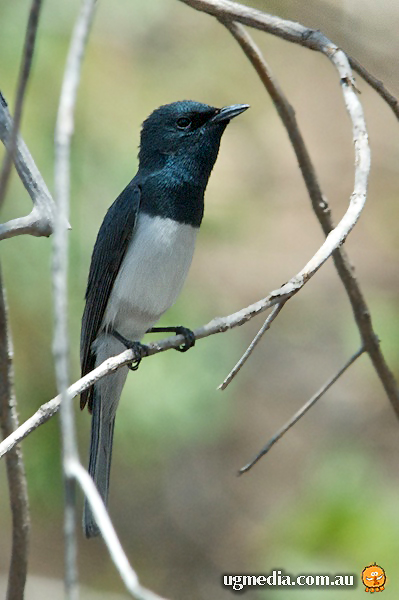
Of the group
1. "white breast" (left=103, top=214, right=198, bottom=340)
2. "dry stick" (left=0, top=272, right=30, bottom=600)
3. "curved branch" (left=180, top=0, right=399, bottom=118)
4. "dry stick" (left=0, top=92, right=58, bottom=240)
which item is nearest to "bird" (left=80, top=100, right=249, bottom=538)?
"white breast" (left=103, top=214, right=198, bottom=340)

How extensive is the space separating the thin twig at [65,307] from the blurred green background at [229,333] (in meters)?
2.24

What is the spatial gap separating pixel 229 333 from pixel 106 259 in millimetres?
1411

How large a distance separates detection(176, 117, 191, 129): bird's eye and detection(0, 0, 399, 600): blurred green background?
46cm

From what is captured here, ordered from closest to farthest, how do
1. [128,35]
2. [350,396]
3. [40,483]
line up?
1. [40,483]
2. [128,35]
3. [350,396]

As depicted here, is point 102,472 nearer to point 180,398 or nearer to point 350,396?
point 180,398

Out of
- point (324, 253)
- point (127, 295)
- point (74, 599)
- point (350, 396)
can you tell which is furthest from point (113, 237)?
point (350, 396)

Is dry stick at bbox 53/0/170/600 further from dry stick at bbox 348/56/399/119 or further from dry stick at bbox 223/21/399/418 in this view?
dry stick at bbox 223/21/399/418

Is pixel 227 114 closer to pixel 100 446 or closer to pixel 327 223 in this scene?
pixel 327 223

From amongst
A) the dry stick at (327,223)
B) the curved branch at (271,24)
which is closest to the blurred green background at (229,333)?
the dry stick at (327,223)

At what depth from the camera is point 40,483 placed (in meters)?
4.23

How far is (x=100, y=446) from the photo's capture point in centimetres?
367

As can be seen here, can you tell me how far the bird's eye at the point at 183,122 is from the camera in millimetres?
3758

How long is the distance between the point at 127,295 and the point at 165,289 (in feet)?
0.58

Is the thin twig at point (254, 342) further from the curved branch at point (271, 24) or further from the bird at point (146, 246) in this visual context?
the bird at point (146, 246)
